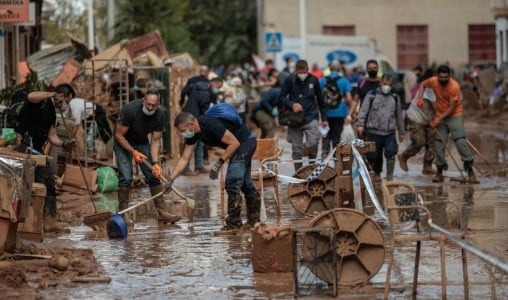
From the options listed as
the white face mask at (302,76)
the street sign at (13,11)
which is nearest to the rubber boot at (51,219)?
the white face mask at (302,76)

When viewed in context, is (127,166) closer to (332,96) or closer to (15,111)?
(15,111)

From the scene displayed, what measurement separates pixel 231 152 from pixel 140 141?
6.81ft

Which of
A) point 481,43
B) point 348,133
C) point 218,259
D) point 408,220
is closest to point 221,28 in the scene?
point 481,43

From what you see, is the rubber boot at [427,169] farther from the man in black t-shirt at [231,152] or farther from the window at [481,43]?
the window at [481,43]

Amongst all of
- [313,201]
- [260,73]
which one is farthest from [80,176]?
[260,73]

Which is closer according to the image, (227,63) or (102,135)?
(102,135)

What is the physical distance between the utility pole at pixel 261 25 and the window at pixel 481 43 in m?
8.97

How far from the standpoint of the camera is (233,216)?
14211 millimetres

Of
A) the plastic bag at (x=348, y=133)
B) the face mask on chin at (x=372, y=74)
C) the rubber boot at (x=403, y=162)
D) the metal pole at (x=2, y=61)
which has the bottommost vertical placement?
the rubber boot at (x=403, y=162)

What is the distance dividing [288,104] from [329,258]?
8.86m

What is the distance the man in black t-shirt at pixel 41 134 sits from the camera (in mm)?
14688

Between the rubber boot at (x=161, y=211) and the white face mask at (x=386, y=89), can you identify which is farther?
the white face mask at (x=386, y=89)

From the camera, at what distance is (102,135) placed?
23.7 meters

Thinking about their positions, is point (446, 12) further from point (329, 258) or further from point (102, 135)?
point (329, 258)
